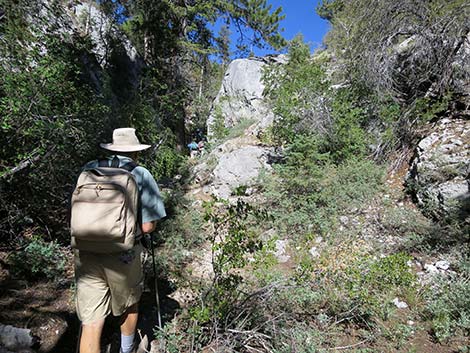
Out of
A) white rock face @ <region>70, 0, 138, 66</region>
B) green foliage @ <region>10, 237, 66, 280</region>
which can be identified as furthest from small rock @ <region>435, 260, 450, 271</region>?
white rock face @ <region>70, 0, 138, 66</region>

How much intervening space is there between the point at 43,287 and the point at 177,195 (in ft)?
10.5

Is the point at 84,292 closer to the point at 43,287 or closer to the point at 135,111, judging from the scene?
the point at 43,287

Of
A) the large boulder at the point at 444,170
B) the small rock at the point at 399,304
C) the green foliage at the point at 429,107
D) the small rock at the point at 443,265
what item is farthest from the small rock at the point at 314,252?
the green foliage at the point at 429,107

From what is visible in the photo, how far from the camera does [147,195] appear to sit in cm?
185

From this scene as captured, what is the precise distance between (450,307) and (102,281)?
3256mm

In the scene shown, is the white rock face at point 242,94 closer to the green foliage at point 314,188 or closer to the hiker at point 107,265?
the green foliage at point 314,188

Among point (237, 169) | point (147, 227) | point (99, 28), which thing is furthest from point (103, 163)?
point (99, 28)

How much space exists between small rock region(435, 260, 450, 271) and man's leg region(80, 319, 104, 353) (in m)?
Answer: 3.79

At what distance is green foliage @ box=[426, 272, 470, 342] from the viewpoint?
8.04 feet

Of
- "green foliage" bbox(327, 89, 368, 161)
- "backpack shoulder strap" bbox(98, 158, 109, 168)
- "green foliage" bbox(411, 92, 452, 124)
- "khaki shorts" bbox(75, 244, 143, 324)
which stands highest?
"green foliage" bbox(411, 92, 452, 124)

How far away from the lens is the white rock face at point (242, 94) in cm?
1200

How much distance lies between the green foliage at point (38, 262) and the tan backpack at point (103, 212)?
2247mm

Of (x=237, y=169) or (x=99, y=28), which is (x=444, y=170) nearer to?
(x=237, y=169)

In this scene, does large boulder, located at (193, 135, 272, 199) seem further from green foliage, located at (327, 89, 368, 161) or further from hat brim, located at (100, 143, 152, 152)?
hat brim, located at (100, 143, 152, 152)
